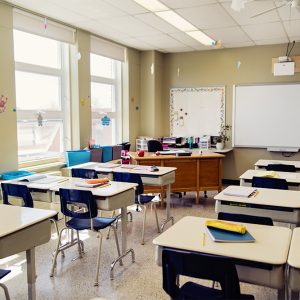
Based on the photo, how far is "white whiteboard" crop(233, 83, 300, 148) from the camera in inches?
287

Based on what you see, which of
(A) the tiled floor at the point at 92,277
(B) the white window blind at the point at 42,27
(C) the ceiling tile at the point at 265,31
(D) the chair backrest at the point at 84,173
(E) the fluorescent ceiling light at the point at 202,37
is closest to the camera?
(A) the tiled floor at the point at 92,277

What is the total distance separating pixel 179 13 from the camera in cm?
522

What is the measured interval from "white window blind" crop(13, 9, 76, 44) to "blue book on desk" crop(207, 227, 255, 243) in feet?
13.6

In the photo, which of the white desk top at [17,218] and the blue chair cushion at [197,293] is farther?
the white desk top at [17,218]

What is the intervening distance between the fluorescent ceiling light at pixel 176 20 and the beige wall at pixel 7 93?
2.04m

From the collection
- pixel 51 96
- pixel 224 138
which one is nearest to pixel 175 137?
pixel 224 138

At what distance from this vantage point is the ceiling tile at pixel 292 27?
18.6 ft

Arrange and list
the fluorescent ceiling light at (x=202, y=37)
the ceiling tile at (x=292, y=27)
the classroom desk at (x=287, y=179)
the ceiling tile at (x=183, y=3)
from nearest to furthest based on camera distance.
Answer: the classroom desk at (x=287, y=179) < the ceiling tile at (x=183, y=3) < the ceiling tile at (x=292, y=27) < the fluorescent ceiling light at (x=202, y=37)

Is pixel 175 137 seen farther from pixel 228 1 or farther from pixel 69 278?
pixel 69 278

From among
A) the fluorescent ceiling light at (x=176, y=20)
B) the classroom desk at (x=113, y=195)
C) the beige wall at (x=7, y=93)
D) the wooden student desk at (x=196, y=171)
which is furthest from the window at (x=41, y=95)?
the classroom desk at (x=113, y=195)

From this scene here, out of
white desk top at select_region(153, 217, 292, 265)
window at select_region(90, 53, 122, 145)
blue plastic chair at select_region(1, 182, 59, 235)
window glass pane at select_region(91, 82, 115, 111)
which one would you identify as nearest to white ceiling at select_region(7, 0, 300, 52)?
window at select_region(90, 53, 122, 145)

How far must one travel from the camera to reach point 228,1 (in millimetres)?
4664

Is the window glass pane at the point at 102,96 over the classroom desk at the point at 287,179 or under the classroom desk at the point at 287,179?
over

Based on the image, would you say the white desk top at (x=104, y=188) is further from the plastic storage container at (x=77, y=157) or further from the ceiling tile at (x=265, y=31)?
the ceiling tile at (x=265, y=31)
